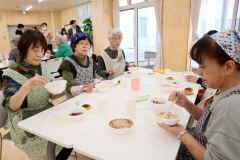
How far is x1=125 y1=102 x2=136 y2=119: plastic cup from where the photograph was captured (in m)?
1.17

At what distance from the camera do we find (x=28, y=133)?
1343mm

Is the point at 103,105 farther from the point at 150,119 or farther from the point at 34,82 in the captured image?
the point at 34,82

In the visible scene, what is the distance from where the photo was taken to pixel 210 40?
788mm

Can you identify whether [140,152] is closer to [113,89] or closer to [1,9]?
[113,89]

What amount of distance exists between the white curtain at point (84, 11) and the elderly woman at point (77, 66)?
6.10 m

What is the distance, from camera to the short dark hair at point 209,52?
75cm

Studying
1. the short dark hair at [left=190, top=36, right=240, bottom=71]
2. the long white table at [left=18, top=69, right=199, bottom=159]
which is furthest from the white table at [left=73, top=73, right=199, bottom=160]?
the short dark hair at [left=190, top=36, right=240, bottom=71]

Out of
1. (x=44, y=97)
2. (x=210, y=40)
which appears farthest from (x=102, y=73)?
(x=210, y=40)

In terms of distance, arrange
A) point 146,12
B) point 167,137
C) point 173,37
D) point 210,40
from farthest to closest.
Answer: point 146,12, point 173,37, point 167,137, point 210,40

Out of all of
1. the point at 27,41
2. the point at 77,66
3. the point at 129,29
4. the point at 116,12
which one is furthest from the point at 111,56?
the point at 116,12

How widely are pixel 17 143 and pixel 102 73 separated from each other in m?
1.48

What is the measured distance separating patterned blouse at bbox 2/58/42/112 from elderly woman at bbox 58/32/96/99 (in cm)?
35

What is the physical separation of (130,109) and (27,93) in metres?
0.86

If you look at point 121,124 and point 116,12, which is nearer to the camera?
point 121,124
